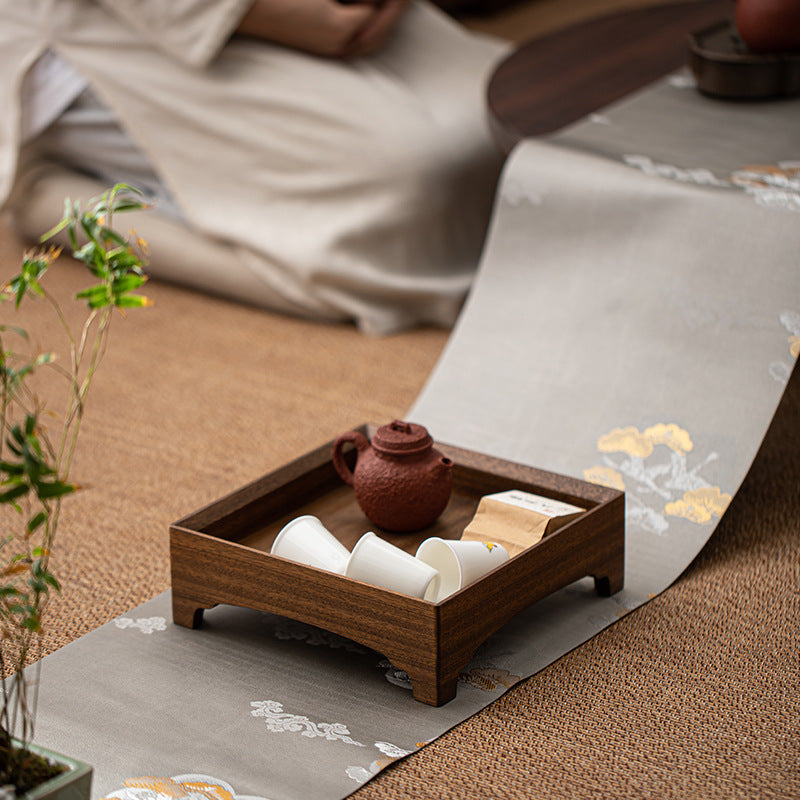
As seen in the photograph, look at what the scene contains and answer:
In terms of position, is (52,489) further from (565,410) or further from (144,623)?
(565,410)

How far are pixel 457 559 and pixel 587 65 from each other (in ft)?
4.62

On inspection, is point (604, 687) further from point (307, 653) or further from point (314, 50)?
point (314, 50)

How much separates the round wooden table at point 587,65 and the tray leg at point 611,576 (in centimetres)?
84

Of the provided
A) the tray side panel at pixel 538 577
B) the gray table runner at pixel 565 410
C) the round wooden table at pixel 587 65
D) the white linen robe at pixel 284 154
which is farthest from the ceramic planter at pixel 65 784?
the white linen robe at pixel 284 154

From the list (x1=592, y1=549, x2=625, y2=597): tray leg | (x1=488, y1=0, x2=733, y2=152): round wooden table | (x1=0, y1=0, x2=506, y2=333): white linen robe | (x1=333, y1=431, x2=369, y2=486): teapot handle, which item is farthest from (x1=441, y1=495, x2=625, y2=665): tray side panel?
(x1=0, y1=0, x2=506, y2=333): white linen robe

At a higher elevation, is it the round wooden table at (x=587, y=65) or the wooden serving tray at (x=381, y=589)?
the round wooden table at (x=587, y=65)

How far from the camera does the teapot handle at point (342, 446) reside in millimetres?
1514

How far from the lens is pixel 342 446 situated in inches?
61.1

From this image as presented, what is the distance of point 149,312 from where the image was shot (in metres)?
2.57

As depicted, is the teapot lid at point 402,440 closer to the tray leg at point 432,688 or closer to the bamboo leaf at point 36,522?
the tray leg at point 432,688

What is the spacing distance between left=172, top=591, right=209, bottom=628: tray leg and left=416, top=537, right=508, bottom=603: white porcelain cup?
0.28m

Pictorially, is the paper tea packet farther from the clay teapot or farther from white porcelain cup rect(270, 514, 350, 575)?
white porcelain cup rect(270, 514, 350, 575)

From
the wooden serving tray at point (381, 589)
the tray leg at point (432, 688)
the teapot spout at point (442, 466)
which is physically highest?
the teapot spout at point (442, 466)

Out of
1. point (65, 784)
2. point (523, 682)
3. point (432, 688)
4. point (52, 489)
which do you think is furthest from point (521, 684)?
point (52, 489)
